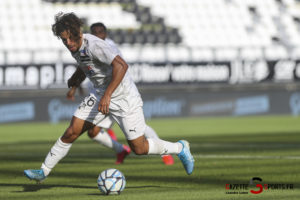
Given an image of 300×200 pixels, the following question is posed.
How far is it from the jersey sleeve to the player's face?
153mm

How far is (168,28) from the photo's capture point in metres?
30.4

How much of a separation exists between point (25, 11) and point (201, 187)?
23.3 meters

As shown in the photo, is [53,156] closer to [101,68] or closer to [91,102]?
[91,102]

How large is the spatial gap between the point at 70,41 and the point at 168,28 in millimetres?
23896

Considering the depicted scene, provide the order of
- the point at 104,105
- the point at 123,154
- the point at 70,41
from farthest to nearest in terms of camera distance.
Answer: the point at 123,154 < the point at 70,41 < the point at 104,105

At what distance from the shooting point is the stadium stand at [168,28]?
27922 mm

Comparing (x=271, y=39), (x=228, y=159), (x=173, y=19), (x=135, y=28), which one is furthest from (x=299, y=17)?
(x=228, y=159)

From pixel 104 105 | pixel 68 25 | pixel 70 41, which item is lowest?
pixel 104 105

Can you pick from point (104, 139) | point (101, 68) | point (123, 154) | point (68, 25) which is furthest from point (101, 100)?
point (123, 154)

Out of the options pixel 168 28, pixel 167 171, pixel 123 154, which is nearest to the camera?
pixel 167 171

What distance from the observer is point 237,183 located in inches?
295

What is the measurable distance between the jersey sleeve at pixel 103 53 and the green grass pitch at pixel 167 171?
1.35 m

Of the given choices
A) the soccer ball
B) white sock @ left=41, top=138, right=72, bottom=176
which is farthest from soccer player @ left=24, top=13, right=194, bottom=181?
the soccer ball

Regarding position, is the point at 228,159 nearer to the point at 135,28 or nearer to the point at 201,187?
the point at 201,187
